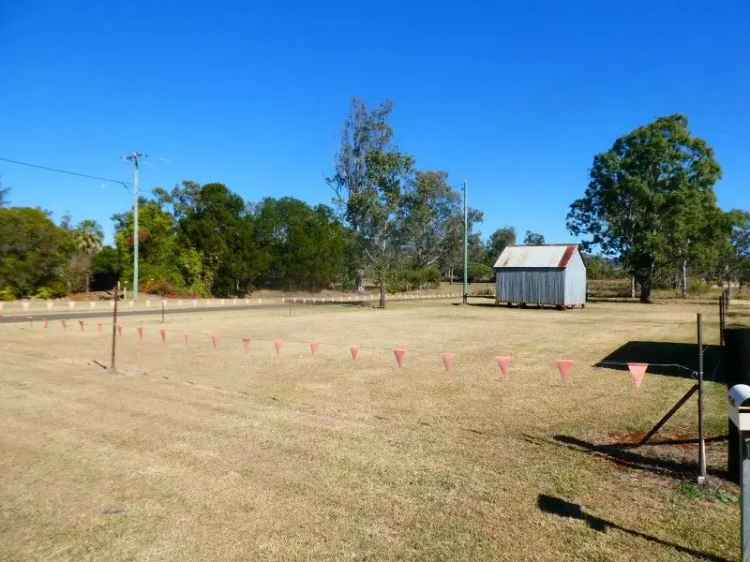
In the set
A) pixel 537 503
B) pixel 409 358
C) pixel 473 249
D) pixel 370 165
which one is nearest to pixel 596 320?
pixel 409 358

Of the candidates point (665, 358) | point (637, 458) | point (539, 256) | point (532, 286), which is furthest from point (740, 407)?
point (539, 256)

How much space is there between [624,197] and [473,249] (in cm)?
5323

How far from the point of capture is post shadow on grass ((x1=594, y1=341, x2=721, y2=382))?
11656 mm

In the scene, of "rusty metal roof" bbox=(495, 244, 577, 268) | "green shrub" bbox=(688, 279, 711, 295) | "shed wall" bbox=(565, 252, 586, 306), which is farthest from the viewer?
"green shrub" bbox=(688, 279, 711, 295)

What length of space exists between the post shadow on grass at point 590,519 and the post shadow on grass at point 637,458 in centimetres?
143

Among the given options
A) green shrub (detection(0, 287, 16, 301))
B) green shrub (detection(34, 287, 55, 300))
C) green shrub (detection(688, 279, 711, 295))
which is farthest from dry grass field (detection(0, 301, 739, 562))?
green shrub (detection(688, 279, 711, 295))

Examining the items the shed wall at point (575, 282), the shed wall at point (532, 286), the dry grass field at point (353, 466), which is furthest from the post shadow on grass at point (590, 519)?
the shed wall at point (575, 282)

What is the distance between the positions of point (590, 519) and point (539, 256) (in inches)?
1420

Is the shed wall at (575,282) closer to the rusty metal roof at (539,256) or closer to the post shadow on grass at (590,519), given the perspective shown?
the rusty metal roof at (539,256)

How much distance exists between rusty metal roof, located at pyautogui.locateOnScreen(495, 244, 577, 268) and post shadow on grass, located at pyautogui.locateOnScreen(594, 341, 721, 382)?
21.2 metres

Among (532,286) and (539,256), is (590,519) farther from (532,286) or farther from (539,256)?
(539,256)

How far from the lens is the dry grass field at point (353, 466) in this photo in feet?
13.8

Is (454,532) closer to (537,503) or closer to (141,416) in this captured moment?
(537,503)

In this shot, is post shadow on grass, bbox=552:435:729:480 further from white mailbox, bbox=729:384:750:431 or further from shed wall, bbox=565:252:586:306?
shed wall, bbox=565:252:586:306
